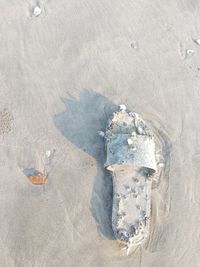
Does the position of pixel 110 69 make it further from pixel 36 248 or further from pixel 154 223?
pixel 36 248

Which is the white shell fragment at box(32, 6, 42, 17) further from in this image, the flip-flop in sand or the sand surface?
the flip-flop in sand

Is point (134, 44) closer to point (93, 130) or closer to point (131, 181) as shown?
point (93, 130)

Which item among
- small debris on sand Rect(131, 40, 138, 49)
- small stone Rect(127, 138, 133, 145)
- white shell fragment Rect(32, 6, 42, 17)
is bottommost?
small stone Rect(127, 138, 133, 145)

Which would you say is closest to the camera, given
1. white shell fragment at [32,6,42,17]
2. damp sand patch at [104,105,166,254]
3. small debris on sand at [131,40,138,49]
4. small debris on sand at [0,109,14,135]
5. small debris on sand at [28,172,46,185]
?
damp sand patch at [104,105,166,254]

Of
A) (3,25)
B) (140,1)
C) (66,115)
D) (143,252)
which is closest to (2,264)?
(143,252)

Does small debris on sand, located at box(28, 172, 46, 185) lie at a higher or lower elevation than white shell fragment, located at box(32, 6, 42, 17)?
lower

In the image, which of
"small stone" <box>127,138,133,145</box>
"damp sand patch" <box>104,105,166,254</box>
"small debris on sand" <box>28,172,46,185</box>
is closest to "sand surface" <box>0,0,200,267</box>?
"small debris on sand" <box>28,172,46,185</box>
